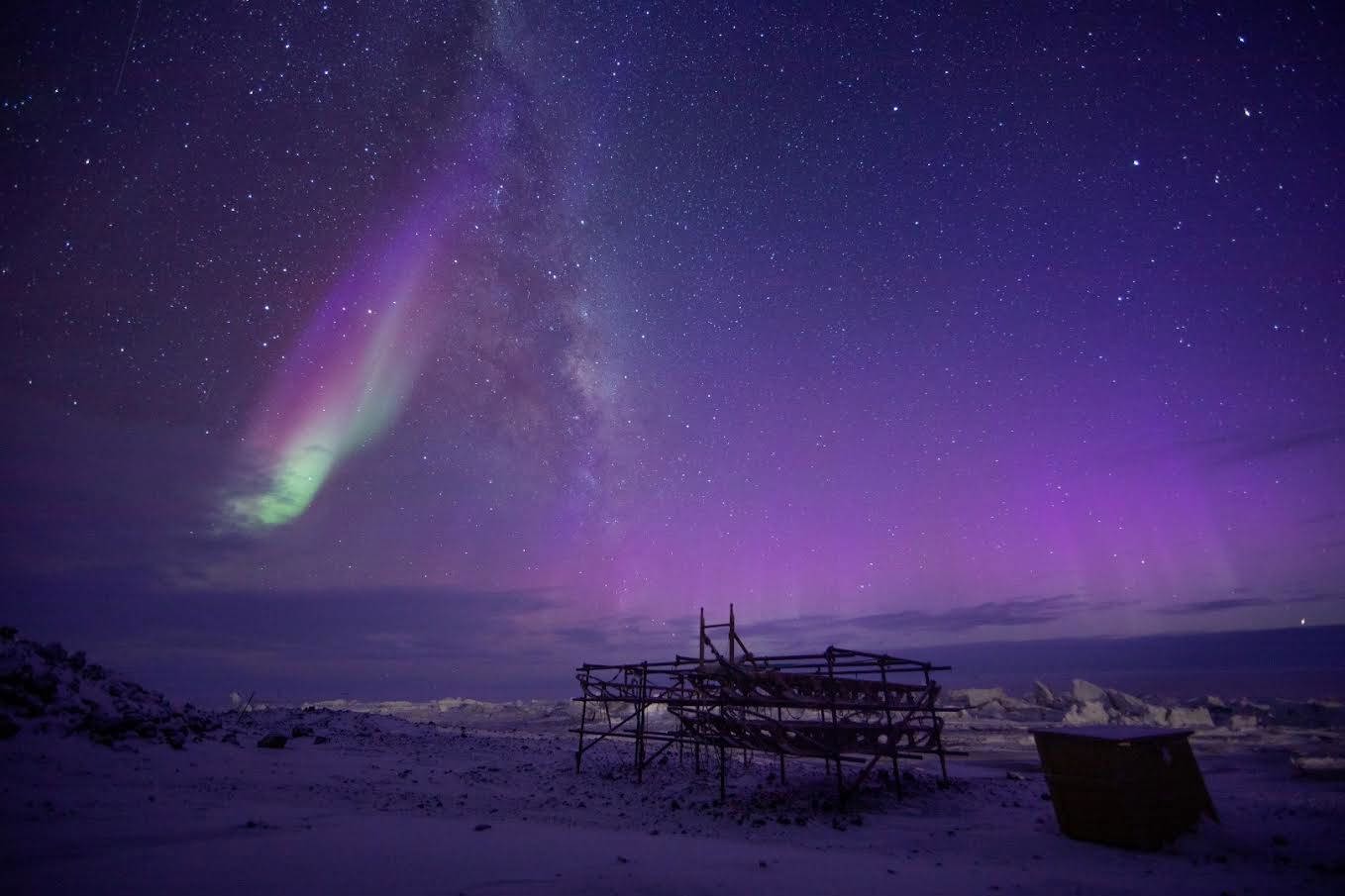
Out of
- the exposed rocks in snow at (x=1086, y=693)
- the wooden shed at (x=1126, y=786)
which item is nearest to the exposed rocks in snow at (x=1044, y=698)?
the exposed rocks in snow at (x=1086, y=693)

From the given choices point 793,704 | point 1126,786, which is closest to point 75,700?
point 793,704

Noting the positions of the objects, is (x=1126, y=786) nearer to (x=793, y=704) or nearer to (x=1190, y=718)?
(x=793, y=704)

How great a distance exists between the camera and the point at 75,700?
17.0m

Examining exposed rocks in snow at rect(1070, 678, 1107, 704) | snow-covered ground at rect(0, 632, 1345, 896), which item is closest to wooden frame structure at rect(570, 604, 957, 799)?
snow-covered ground at rect(0, 632, 1345, 896)

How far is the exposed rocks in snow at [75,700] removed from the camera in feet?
50.8

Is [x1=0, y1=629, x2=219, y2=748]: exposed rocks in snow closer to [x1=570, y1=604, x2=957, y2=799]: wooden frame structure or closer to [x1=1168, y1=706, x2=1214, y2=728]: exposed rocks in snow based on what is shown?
[x1=570, y1=604, x2=957, y2=799]: wooden frame structure

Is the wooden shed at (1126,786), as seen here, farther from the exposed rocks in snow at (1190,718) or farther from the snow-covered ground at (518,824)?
the exposed rocks in snow at (1190,718)

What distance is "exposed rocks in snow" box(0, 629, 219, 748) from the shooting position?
1549 centimetres

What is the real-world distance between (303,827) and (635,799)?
970cm

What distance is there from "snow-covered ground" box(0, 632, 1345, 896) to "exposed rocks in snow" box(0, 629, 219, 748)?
97mm

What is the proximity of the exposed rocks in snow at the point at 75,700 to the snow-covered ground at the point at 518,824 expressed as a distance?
3.8 inches

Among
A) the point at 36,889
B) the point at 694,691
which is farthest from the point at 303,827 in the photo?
the point at 694,691

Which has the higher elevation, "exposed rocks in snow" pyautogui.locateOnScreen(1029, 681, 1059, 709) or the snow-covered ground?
the snow-covered ground

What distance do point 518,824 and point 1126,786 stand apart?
13115 millimetres
